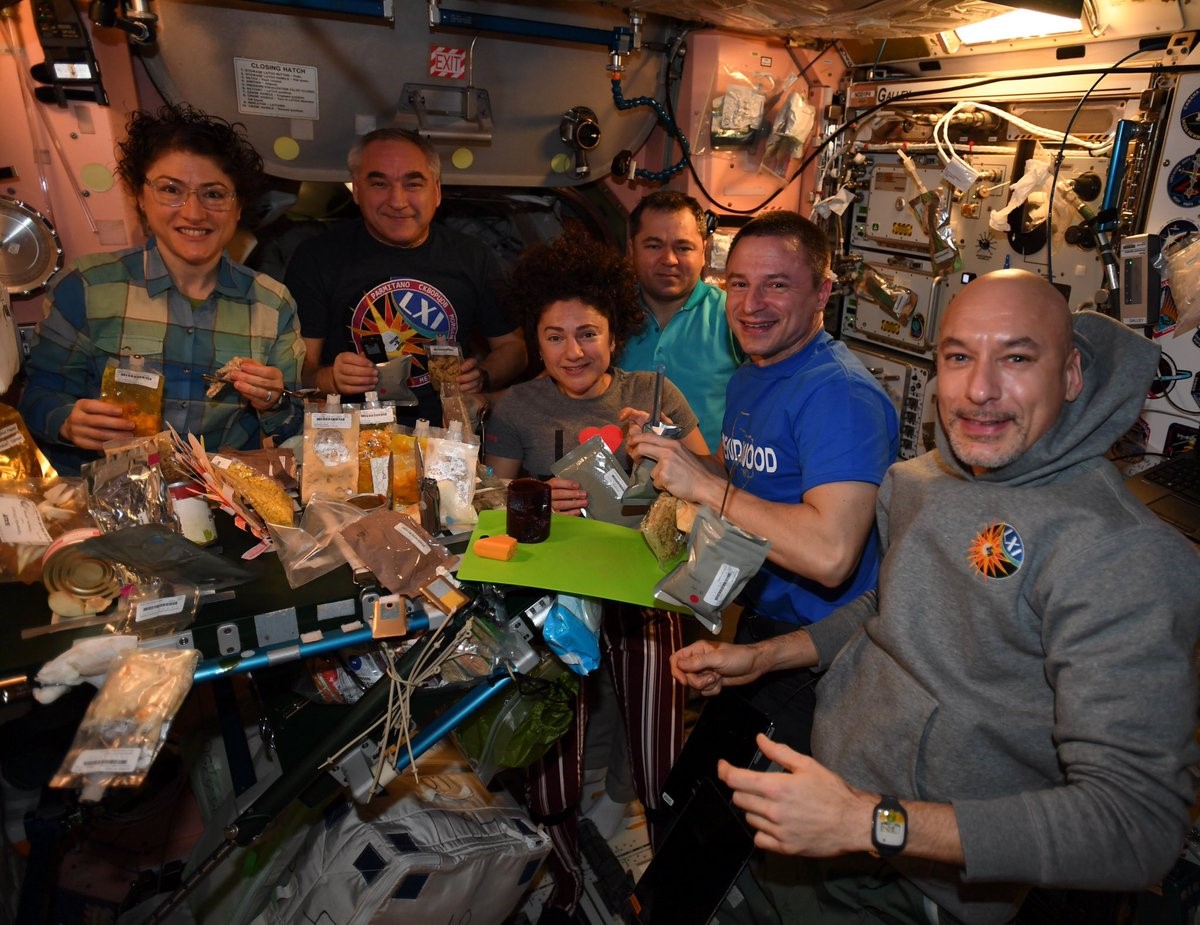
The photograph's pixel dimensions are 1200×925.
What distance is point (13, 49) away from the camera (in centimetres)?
248

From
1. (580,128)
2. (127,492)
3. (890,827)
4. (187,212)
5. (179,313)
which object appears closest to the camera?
(890,827)

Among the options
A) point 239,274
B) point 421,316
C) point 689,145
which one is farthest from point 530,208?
point 239,274

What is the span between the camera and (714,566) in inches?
56.6

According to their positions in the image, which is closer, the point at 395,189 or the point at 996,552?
the point at 996,552

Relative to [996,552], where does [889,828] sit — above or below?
below

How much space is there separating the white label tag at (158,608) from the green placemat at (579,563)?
538 millimetres

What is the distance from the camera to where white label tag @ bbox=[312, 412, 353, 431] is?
195cm

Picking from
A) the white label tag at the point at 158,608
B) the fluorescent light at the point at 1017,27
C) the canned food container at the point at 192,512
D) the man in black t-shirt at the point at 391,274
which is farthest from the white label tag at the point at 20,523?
the fluorescent light at the point at 1017,27

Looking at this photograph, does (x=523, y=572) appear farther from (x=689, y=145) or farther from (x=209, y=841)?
(x=689, y=145)

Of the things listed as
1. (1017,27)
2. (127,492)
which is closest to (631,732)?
(127,492)

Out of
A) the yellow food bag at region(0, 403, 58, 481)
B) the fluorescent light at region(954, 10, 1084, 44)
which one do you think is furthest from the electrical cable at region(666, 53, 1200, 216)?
the yellow food bag at region(0, 403, 58, 481)

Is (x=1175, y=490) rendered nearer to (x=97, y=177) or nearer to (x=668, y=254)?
(x=668, y=254)

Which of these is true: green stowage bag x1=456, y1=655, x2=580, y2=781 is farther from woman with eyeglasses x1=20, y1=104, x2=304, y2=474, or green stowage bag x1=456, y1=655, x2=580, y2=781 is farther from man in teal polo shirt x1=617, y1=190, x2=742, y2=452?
man in teal polo shirt x1=617, y1=190, x2=742, y2=452

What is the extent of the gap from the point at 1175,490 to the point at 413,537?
2295mm
